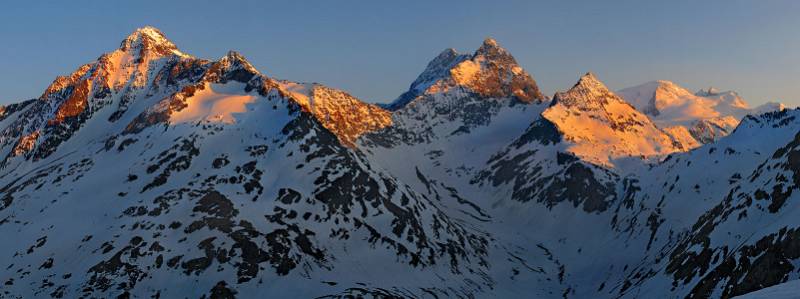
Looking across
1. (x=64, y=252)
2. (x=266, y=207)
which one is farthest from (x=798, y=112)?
(x=64, y=252)

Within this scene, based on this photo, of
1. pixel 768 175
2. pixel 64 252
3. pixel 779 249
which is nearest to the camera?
pixel 779 249

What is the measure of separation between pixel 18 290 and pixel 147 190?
166 ft

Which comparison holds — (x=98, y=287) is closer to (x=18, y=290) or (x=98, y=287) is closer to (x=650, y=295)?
(x=18, y=290)

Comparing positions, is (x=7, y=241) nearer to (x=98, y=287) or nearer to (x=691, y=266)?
(x=98, y=287)

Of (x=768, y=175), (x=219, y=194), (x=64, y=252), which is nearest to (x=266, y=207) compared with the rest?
(x=219, y=194)

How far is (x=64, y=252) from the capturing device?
557ft

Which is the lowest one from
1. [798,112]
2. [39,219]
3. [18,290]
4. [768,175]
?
[18,290]

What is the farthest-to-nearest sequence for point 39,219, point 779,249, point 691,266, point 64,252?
1. point 39,219
2. point 64,252
3. point 691,266
4. point 779,249

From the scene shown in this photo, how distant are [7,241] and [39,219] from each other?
39.2ft

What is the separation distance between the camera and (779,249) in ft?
343

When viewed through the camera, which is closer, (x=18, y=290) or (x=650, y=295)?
(x=650, y=295)

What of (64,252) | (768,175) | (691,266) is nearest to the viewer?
(691,266)

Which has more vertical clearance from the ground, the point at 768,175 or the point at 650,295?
the point at 768,175

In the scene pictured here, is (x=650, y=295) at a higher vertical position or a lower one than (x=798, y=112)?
lower
